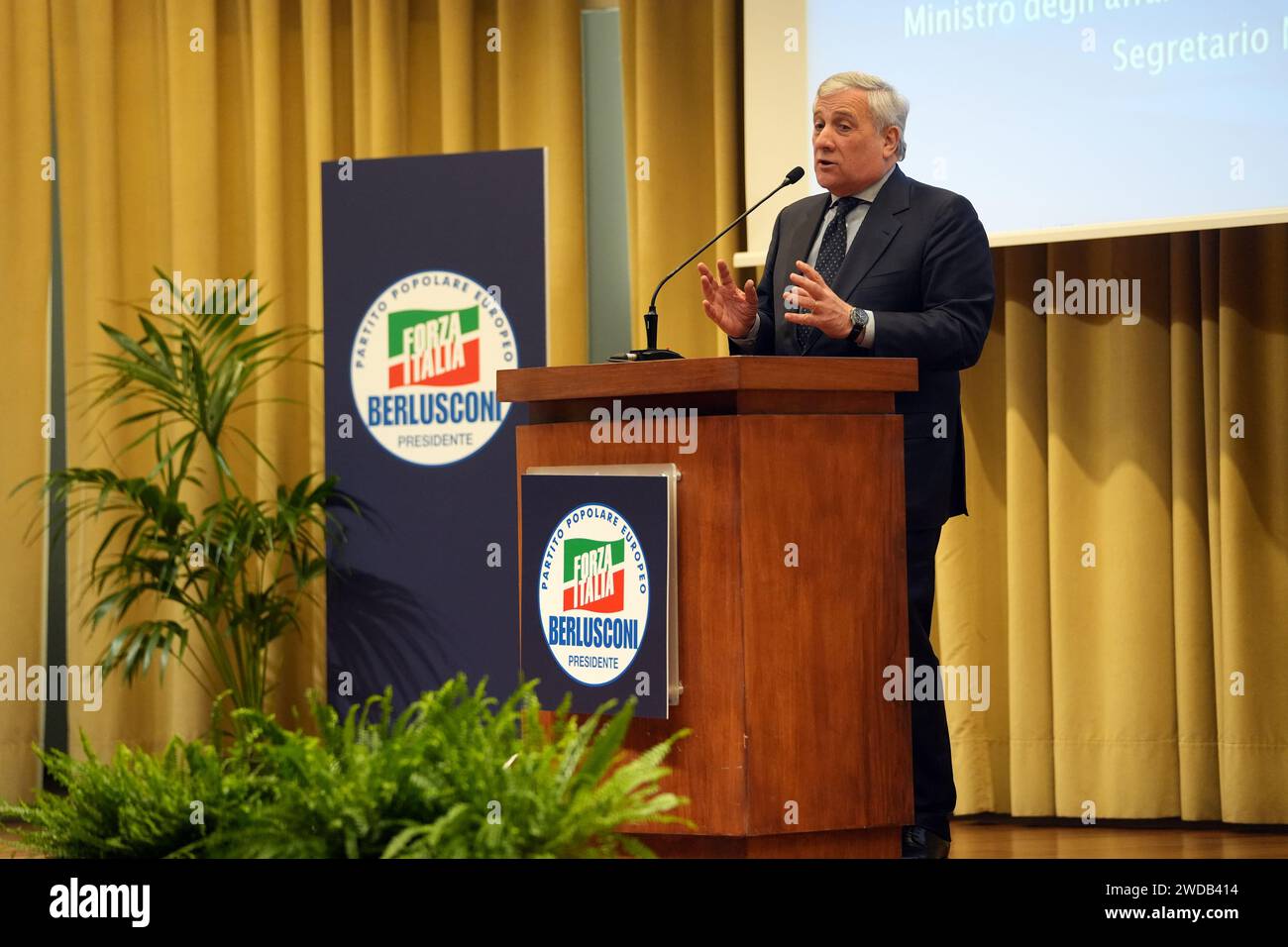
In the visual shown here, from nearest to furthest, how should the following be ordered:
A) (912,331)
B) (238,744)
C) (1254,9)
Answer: (238,744), (912,331), (1254,9)

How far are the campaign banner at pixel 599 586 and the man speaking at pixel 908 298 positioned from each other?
1.80 feet

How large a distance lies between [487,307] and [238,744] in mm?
2259

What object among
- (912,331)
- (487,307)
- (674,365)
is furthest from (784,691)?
(487,307)

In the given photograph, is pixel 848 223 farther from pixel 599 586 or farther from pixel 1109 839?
pixel 1109 839

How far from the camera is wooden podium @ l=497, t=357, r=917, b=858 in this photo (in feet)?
6.61

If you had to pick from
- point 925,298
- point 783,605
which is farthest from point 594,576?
point 925,298

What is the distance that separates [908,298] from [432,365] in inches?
63.9

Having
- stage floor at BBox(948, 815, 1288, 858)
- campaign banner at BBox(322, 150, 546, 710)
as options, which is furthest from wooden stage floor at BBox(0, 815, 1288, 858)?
campaign banner at BBox(322, 150, 546, 710)

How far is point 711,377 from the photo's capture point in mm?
2059

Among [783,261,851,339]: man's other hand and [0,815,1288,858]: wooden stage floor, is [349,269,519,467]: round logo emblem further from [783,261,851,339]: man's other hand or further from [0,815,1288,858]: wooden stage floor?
[783,261,851,339]: man's other hand

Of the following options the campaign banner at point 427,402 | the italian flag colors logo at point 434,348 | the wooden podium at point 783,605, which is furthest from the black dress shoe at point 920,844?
the italian flag colors logo at point 434,348
